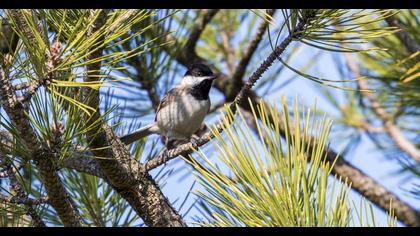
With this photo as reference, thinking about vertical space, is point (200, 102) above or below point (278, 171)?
above

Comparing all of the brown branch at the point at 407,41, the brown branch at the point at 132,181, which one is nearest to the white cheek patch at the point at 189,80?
the brown branch at the point at 407,41

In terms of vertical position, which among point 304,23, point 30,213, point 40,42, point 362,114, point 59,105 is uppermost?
point 40,42

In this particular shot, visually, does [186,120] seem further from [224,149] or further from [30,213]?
[224,149]

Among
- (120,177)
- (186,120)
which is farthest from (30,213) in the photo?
(186,120)

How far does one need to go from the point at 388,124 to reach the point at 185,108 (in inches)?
42.6

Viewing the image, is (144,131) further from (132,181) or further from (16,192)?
(16,192)

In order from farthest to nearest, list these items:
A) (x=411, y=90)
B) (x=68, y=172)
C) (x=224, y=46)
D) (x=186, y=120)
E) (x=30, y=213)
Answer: (x=224, y=46), (x=186, y=120), (x=411, y=90), (x=68, y=172), (x=30, y=213)

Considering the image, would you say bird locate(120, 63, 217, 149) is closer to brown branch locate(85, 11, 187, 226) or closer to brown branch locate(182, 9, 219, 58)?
brown branch locate(182, 9, 219, 58)

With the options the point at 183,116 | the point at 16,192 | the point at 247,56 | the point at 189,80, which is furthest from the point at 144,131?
the point at 16,192

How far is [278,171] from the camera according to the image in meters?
1.56

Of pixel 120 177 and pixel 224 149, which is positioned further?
pixel 120 177

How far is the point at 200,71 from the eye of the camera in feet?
11.5
